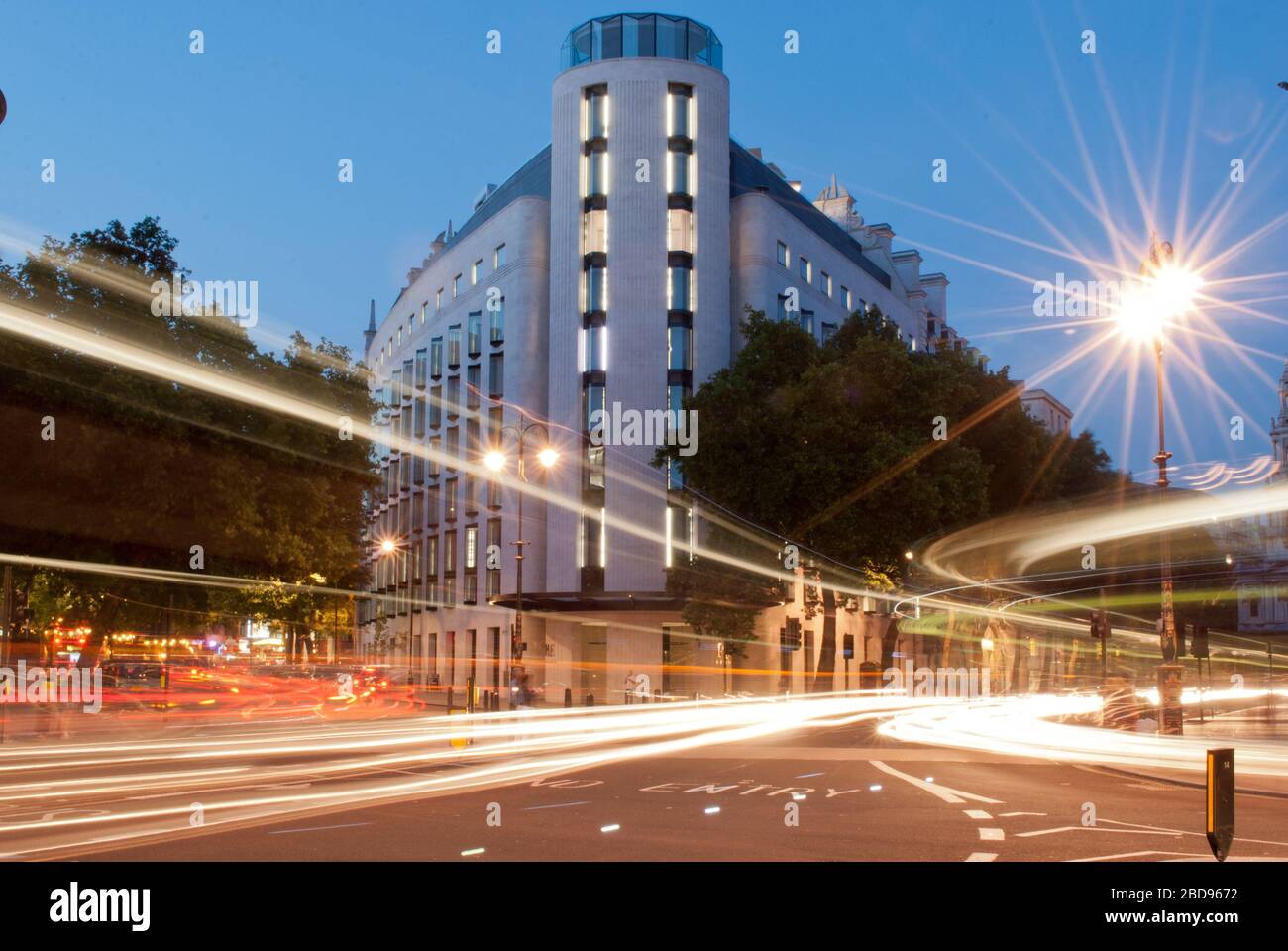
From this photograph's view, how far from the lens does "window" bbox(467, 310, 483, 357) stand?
71.9 metres

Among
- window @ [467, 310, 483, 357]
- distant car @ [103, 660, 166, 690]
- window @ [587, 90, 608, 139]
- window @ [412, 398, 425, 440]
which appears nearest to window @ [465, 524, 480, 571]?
window @ [467, 310, 483, 357]

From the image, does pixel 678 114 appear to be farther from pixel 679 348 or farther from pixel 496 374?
pixel 496 374

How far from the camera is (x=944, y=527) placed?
47219 mm

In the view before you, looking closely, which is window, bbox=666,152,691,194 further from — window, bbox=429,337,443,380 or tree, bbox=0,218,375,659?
tree, bbox=0,218,375,659

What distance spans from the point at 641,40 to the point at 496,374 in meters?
19.9

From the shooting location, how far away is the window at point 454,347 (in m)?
75.3

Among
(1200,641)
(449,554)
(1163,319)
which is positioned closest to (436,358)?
(449,554)

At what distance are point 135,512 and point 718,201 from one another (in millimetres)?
39717

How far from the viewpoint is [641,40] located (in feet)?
204

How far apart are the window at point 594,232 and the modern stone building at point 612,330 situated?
0.07 metres

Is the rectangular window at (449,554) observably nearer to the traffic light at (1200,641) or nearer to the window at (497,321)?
the window at (497,321)
